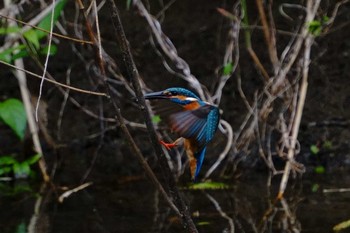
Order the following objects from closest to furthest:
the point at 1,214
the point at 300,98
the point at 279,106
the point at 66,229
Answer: the point at 66,229
the point at 1,214
the point at 300,98
the point at 279,106

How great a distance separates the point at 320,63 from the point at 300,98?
68 cm

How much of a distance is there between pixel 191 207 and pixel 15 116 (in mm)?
1073

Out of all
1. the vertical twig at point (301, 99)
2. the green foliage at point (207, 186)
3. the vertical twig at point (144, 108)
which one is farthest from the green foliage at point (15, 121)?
the vertical twig at point (144, 108)

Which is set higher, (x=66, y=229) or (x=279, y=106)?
(x=279, y=106)

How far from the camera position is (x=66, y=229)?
9.60 ft

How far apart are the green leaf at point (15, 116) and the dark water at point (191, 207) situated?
13.1 inches

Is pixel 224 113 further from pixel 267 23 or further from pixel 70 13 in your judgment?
pixel 70 13

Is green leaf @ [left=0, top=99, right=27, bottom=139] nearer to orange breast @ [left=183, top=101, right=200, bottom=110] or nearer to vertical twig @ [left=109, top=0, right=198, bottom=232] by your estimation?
orange breast @ [left=183, top=101, right=200, bottom=110]

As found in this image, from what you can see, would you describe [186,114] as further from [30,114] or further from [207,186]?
[30,114]

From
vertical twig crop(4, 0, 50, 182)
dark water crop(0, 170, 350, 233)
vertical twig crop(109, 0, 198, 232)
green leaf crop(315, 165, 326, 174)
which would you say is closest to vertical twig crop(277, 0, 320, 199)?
dark water crop(0, 170, 350, 233)

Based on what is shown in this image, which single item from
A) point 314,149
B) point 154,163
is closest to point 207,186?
point 154,163

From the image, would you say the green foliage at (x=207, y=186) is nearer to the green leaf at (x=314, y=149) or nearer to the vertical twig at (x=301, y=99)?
the vertical twig at (x=301, y=99)

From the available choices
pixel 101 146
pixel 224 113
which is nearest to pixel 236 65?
pixel 224 113

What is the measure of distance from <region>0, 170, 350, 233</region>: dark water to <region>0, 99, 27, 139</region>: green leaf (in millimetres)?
334
